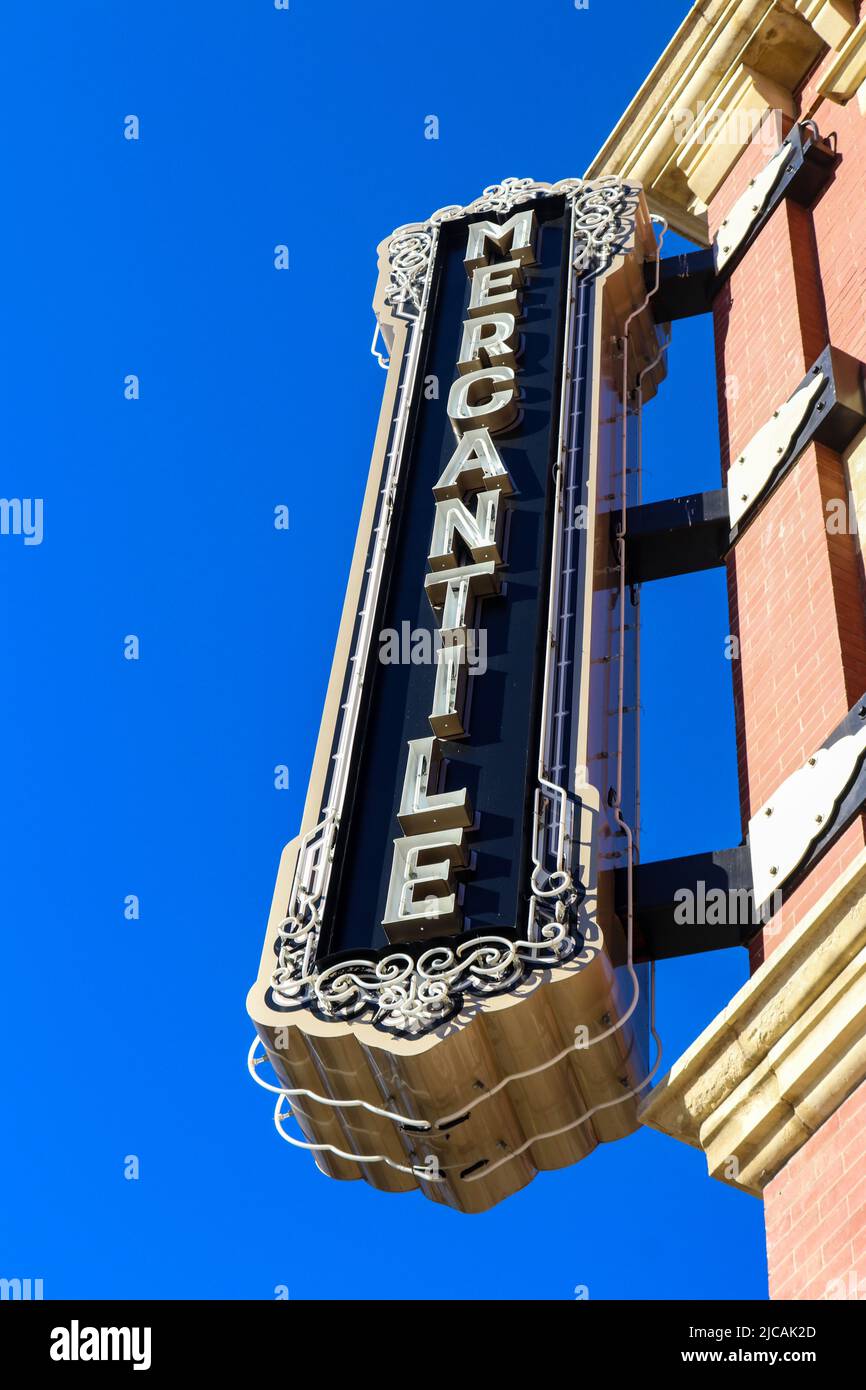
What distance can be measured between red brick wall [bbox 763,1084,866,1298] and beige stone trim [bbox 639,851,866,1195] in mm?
123

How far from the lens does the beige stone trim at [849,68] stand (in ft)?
42.9

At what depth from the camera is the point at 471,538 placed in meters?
11.3

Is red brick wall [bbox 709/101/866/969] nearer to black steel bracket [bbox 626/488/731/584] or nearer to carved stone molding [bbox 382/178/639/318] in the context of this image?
black steel bracket [bbox 626/488/731/584]

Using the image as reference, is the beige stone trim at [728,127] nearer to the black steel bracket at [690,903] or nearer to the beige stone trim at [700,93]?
the beige stone trim at [700,93]

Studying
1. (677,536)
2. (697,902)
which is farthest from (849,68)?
(697,902)

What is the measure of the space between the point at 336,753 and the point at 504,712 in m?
1.07

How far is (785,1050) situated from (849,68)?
343 inches

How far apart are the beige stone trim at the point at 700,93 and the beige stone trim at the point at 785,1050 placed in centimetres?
897

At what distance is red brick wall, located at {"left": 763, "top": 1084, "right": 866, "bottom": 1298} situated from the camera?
672 cm

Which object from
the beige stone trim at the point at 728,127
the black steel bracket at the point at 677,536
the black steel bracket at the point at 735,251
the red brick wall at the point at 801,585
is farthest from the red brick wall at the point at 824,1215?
the beige stone trim at the point at 728,127

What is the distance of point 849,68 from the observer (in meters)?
13.2

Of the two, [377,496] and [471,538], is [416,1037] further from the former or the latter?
[377,496]

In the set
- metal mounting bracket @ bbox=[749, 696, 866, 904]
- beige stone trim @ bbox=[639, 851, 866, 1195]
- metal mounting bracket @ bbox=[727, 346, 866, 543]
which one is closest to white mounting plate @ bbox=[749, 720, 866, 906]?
metal mounting bracket @ bbox=[749, 696, 866, 904]

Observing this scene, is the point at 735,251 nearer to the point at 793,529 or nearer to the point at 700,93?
the point at 700,93
